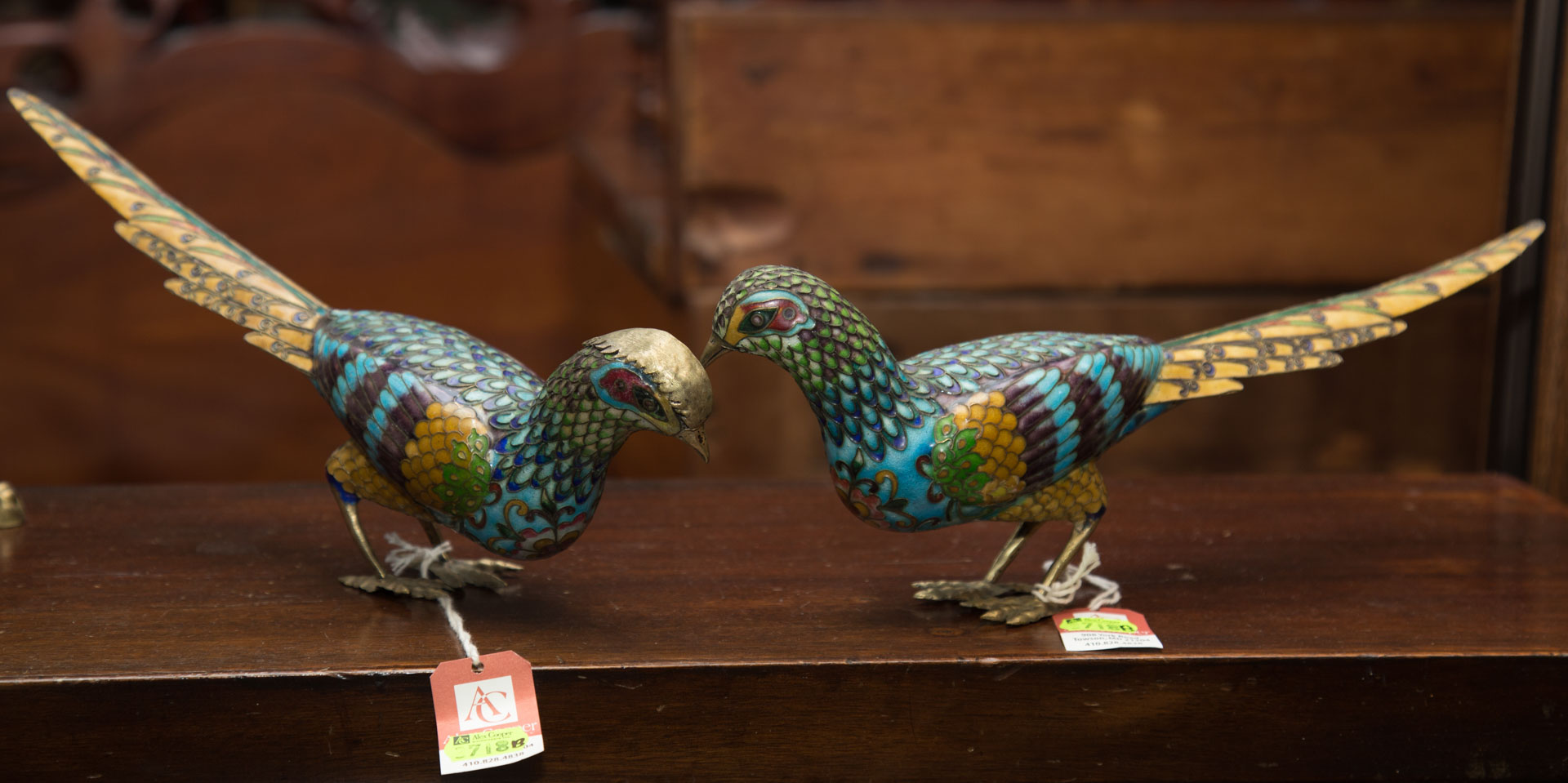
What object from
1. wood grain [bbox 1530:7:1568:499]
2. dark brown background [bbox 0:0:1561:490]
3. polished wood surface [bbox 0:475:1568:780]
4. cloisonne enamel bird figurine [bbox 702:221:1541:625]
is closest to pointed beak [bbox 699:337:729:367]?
cloisonne enamel bird figurine [bbox 702:221:1541:625]

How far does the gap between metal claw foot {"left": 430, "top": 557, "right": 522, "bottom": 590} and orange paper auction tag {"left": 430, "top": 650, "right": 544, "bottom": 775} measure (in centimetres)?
20

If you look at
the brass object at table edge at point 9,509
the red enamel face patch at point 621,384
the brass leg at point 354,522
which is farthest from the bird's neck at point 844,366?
the brass object at table edge at point 9,509

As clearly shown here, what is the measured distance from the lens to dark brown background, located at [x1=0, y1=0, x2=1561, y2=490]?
81.7 inches

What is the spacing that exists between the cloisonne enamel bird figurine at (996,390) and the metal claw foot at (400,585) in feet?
1.28

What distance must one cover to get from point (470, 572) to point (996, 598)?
538mm

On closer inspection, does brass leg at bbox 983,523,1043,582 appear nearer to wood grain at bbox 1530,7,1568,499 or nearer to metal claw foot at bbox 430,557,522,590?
metal claw foot at bbox 430,557,522,590

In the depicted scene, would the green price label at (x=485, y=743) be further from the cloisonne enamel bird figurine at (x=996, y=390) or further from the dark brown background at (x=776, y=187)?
the dark brown background at (x=776, y=187)

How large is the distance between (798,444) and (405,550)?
0.86 meters

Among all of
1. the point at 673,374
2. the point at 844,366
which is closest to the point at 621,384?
the point at 673,374

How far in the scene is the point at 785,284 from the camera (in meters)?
1.18

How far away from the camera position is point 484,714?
1.17 meters

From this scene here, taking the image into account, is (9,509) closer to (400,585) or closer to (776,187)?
(400,585)

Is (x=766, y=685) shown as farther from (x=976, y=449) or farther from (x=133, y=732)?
(x=133, y=732)

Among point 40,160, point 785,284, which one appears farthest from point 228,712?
point 40,160
